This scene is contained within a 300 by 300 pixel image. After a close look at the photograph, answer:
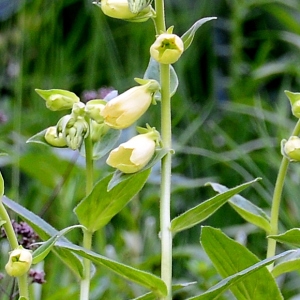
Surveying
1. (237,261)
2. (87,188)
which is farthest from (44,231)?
(237,261)

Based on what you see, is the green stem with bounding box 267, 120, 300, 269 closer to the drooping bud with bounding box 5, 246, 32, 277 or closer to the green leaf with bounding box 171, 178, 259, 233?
the green leaf with bounding box 171, 178, 259, 233

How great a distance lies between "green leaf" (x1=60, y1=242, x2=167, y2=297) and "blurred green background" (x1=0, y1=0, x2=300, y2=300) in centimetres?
40

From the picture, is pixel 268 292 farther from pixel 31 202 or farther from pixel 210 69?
pixel 210 69

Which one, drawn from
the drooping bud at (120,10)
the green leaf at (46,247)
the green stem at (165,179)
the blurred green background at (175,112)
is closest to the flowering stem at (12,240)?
the green leaf at (46,247)

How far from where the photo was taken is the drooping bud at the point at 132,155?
1.99 feet

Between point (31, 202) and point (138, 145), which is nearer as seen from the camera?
point (138, 145)

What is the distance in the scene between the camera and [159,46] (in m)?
0.60

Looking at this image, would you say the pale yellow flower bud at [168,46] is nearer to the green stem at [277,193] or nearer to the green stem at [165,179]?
the green stem at [165,179]

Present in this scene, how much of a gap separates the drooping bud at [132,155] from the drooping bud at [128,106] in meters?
0.02

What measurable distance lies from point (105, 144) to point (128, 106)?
11cm

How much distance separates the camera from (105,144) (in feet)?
2.42

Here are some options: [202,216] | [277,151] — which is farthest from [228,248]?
[277,151]

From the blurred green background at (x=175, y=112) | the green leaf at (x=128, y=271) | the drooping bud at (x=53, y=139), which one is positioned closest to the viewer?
the green leaf at (x=128, y=271)

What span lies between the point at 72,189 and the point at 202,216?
2.49 feet
